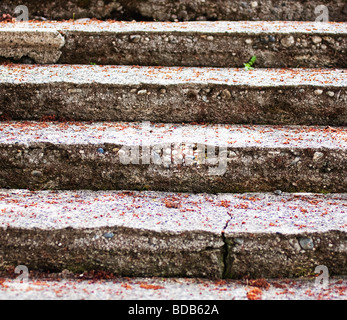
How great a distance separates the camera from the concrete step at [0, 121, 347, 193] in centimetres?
212

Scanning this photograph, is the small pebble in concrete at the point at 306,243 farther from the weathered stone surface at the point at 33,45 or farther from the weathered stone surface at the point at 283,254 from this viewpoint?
the weathered stone surface at the point at 33,45

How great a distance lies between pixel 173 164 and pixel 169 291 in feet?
2.42

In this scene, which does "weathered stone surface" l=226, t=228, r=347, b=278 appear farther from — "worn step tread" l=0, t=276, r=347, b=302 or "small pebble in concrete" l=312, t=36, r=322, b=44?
"small pebble in concrete" l=312, t=36, r=322, b=44

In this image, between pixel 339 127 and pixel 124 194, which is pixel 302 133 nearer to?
pixel 339 127

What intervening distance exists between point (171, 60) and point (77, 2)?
141 centimetres

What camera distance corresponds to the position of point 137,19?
3.76 m

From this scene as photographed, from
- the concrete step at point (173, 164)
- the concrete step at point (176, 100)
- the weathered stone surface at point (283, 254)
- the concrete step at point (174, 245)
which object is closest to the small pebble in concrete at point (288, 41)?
the concrete step at point (176, 100)

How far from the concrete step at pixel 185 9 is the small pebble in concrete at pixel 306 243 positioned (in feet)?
8.87

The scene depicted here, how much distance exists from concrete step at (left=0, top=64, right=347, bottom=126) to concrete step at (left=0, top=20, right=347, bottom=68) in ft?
1.62

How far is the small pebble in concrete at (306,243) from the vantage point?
5.57 feet

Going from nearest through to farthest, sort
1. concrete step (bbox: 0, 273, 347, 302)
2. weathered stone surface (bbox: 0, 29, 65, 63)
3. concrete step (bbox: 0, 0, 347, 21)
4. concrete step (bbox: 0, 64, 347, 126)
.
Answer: concrete step (bbox: 0, 273, 347, 302)
concrete step (bbox: 0, 64, 347, 126)
weathered stone surface (bbox: 0, 29, 65, 63)
concrete step (bbox: 0, 0, 347, 21)

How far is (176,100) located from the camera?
2523 mm

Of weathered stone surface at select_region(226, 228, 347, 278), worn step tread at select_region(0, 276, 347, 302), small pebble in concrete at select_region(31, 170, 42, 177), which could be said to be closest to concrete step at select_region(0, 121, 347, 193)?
small pebble in concrete at select_region(31, 170, 42, 177)
